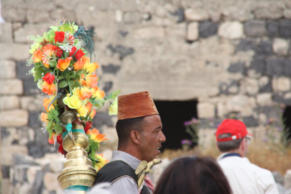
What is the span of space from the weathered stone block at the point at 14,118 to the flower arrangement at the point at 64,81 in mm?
4884

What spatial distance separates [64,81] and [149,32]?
512 centimetres

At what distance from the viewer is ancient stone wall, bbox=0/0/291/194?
346 inches

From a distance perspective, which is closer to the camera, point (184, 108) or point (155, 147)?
point (155, 147)

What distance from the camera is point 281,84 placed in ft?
29.6

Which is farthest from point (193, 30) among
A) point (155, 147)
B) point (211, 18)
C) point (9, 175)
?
point (155, 147)

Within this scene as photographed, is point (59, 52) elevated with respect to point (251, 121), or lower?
elevated

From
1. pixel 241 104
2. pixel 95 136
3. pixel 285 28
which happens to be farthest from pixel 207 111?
pixel 95 136

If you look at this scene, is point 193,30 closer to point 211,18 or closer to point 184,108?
point 211,18

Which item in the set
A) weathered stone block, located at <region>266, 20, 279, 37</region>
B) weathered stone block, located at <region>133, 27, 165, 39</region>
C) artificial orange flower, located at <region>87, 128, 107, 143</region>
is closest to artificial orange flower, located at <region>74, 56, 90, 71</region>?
artificial orange flower, located at <region>87, 128, 107, 143</region>

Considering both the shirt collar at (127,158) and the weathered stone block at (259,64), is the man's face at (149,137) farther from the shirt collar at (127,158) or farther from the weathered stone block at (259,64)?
the weathered stone block at (259,64)

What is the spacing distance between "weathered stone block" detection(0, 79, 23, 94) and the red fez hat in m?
5.31

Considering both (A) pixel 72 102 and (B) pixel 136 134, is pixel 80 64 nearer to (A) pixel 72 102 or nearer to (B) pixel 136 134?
(A) pixel 72 102

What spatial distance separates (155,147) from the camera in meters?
3.66

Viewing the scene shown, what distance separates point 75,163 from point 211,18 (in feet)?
19.3
